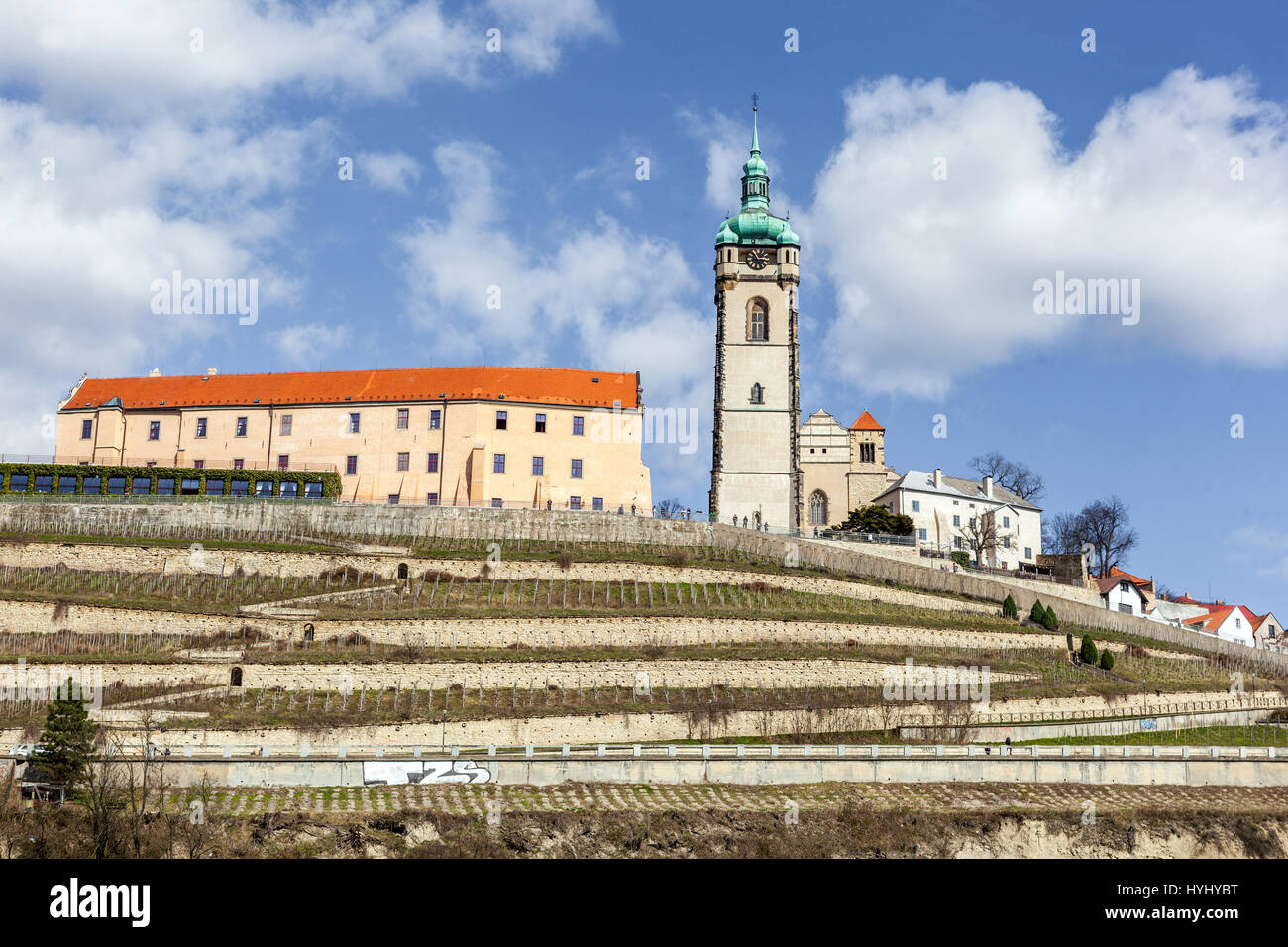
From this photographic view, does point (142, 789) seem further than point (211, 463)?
No

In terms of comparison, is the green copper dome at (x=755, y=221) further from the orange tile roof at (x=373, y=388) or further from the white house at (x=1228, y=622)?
the white house at (x=1228, y=622)

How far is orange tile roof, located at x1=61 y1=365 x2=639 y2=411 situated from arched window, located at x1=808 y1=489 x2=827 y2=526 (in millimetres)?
19384

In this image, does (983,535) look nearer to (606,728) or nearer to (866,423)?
(866,423)

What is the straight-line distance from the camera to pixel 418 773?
150ft

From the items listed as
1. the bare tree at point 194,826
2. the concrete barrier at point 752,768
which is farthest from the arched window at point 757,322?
the bare tree at point 194,826

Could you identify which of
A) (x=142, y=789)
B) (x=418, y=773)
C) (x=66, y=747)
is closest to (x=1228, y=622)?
(x=418, y=773)

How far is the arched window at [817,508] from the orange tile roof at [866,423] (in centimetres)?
675

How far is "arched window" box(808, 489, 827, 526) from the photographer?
95.3m

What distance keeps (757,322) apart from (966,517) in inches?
866

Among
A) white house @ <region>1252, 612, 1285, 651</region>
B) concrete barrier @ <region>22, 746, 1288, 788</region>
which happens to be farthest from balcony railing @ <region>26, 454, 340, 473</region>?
white house @ <region>1252, 612, 1285, 651</region>

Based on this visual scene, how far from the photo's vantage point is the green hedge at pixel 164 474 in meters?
75.6

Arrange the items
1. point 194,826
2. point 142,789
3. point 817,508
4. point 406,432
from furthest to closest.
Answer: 1. point 817,508
2. point 406,432
3. point 142,789
4. point 194,826

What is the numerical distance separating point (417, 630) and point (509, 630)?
4.20 metres

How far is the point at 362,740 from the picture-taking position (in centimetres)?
5159
